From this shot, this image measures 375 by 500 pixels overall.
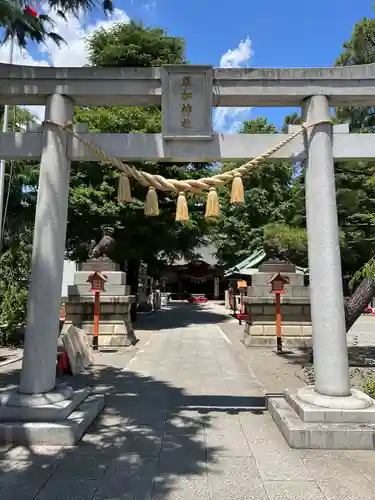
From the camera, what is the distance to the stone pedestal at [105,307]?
11945 millimetres

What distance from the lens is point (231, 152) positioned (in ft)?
16.5

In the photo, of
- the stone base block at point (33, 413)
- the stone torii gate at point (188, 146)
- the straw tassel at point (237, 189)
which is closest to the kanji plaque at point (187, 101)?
the stone torii gate at point (188, 146)

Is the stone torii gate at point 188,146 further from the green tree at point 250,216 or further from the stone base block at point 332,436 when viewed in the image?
the green tree at point 250,216

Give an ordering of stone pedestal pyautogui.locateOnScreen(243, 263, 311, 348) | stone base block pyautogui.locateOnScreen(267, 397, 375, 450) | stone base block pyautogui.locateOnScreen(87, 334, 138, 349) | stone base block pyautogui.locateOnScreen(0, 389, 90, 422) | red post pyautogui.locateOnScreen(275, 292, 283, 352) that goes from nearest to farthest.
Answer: stone base block pyautogui.locateOnScreen(267, 397, 375, 450), stone base block pyautogui.locateOnScreen(0, 389, 90, 422), red post pyautogui.locateOnScreen(275, 292, 283, 352), stone base block pyautogui.locateOnScreen(87, 334, 138, 349), stone pedestal pyautogui.locateOnScreen(243, 263, 311, 348)

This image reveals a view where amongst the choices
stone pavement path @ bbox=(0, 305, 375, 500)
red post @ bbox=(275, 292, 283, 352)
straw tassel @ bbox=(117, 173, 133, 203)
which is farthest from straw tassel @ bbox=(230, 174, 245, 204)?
red post @ bbox=(275, 292, 283, 352)

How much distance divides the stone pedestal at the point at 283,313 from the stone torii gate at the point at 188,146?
7.00 m

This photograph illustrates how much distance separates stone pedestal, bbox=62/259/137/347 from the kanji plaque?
306 inches

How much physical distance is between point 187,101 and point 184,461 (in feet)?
13.3

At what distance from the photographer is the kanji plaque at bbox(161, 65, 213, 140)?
5.03 m

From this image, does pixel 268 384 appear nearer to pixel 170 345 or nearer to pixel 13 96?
pixel 170 345

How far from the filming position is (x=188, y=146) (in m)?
5.07

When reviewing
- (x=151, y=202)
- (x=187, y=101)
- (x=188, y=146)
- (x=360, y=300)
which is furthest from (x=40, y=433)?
(x=360, y=300)

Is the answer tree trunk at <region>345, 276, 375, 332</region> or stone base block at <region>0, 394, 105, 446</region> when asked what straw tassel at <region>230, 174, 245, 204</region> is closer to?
stone base block at <region>0, 394, 105, 446</region>

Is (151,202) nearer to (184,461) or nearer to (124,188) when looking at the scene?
(124,188)
